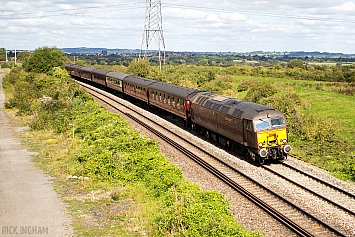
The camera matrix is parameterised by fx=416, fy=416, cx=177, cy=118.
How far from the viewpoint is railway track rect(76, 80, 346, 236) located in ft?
46.9

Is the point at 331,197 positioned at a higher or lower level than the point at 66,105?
lower

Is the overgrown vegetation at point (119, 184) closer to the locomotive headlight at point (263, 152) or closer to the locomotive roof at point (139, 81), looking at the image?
the locomotive headlight at point (263, 152)

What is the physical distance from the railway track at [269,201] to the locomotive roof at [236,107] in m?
2.96

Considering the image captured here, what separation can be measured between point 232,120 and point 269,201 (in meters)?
8.27

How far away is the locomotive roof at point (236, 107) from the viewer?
2305 centimetres

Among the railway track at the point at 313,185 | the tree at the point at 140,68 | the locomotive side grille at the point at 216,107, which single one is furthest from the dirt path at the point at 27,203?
the tree at the point at 140,68

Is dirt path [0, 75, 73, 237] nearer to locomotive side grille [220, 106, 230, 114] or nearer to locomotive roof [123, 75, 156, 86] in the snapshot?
locomotive side grille [220, 106, 230, 114]

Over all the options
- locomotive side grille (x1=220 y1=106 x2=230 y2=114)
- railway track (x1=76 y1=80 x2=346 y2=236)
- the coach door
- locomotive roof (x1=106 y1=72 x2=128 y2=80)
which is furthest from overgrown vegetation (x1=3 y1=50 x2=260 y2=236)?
locomotive roof (x1=106 y1=72 x2=128 y2=80)

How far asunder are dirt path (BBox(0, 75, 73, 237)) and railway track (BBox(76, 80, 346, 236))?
7.46 metres

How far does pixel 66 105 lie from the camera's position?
125 feet

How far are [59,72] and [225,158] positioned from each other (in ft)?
131

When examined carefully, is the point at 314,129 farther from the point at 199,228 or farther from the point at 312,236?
the point at 199,228

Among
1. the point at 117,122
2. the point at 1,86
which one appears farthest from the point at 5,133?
the point at 1,86

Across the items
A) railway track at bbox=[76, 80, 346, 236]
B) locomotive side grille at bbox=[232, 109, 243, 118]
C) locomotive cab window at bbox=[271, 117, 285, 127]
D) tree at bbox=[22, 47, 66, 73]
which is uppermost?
tree at bbox=[22, 47, 66, 73]
